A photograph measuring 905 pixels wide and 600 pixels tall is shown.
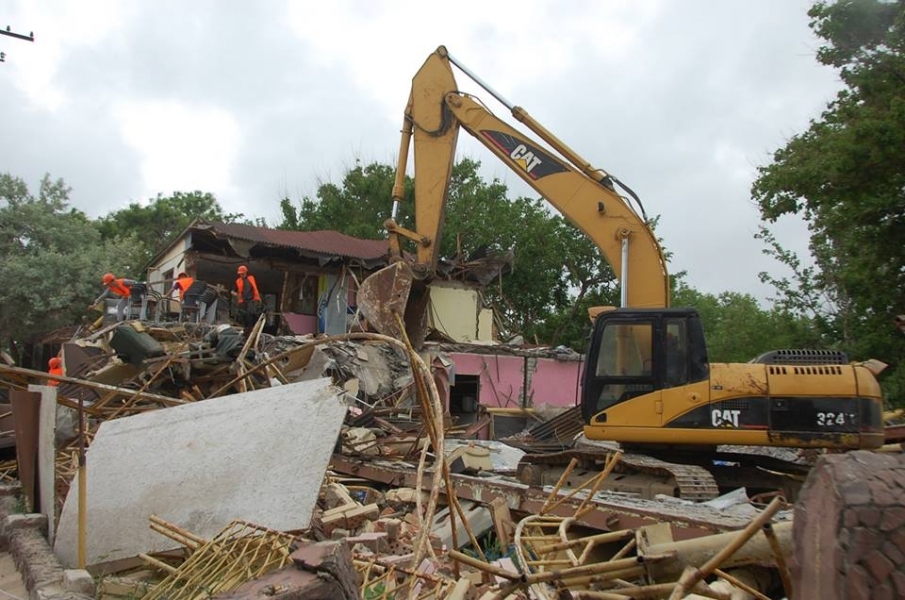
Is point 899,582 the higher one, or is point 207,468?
point 899,582

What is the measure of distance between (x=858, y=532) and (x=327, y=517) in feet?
18.3

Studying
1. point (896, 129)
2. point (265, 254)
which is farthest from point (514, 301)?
point (896, 129)

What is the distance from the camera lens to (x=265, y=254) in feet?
66.6

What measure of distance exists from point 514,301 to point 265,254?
→ 1316cm

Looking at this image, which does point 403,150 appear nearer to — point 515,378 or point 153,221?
point 515,378

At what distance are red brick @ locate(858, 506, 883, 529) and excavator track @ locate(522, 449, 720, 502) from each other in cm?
569

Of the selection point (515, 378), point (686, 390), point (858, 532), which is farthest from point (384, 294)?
point (515, 378)

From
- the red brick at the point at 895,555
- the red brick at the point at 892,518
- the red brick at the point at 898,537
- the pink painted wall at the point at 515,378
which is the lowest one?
the pink painted wall at the point at 515,378

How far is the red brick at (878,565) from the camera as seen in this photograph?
143cm

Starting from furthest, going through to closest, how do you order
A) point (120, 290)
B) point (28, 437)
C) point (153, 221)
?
point (153, 221), point (120, 290), point (28, 437)

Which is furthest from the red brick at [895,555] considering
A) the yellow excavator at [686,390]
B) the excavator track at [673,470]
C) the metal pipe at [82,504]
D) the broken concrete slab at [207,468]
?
the excavator track at [673,470]

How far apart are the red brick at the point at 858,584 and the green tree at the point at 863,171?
13984 mm

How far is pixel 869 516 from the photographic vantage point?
1.45m

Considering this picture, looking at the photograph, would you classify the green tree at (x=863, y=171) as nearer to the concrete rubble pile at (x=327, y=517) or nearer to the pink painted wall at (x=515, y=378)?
the pink painted wall at (x=515, y=378)
